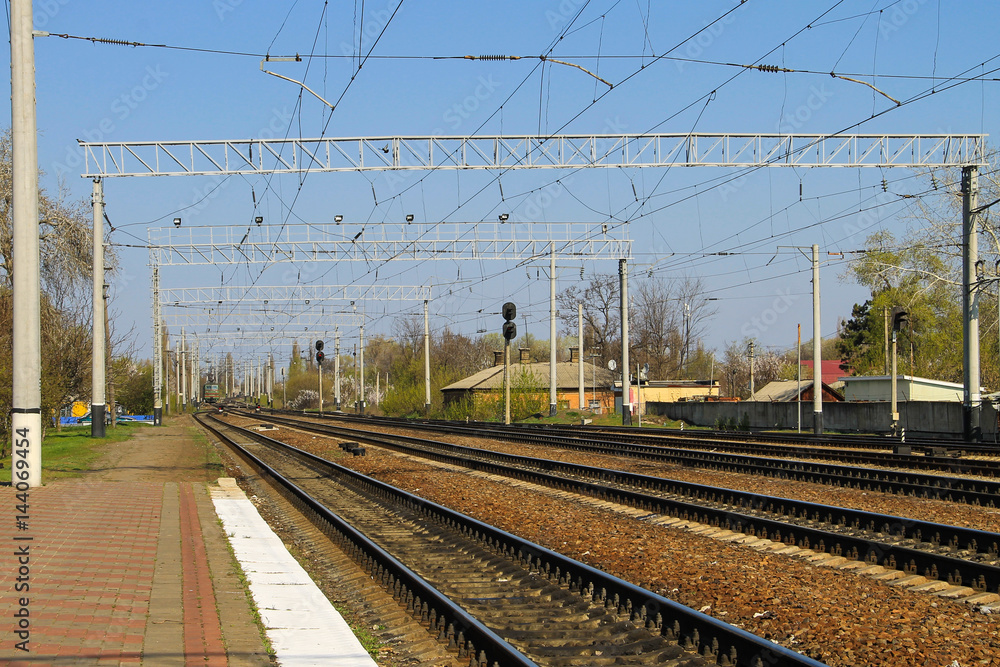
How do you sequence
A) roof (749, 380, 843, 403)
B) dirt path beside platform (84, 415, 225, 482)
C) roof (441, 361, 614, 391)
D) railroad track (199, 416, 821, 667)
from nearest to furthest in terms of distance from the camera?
1. railroad track (199, 416, 821, 667)
2. dirt path beside platform (84, 415, 225, 482)
3. roof (749, 380, 843, 403)
4. roof (441, 361, 614, 391)

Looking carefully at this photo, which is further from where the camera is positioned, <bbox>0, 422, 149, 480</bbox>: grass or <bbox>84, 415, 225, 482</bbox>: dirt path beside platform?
<bbox>84, 415, 225, 482</bbox>: dirt path beside platform

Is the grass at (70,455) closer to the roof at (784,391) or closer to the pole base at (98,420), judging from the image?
the pole base at (98,420)

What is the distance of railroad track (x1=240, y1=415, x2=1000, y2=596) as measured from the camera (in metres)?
8.69

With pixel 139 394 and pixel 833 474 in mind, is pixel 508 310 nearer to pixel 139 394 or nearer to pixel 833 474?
pixel 833 474

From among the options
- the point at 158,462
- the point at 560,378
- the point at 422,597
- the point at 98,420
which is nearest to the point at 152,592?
the point at 422,597

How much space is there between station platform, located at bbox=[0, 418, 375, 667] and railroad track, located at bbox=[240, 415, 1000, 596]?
5699 millimetres

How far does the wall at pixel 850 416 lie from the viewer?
3294cm

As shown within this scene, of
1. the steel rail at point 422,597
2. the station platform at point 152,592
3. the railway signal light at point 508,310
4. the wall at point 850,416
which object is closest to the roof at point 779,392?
the wall at point 850,416

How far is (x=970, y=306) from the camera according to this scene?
2753 cm

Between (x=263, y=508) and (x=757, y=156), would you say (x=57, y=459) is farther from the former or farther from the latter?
(x=757, y=156)

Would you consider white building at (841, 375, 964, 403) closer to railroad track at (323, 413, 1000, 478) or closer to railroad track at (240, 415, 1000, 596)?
railroad track at (323, 413, 1000, 478)

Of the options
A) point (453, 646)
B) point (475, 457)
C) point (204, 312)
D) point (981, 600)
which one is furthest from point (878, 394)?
point (204, 312)

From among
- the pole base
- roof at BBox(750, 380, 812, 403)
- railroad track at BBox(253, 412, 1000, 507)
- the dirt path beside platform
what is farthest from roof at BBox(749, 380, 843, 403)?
the pole base

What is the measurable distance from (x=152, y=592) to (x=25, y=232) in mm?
9101
